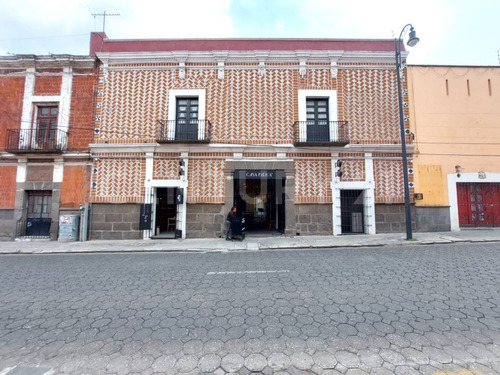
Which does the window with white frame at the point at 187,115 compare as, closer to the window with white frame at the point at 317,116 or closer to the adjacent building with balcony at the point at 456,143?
the window with white frame at the point at 317,116

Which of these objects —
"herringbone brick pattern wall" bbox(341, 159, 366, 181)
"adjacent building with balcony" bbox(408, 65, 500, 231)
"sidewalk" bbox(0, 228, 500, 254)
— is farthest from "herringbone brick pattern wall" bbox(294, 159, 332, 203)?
"adjacent building with balcony" bbox(408, 65, 500, 231)

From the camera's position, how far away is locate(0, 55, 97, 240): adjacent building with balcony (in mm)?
11578

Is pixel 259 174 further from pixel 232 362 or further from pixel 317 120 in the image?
pixel 232 362

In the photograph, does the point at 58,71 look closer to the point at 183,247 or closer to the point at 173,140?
the point at 173,140

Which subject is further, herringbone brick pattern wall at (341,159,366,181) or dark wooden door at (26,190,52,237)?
herringbone brick pattern wall at (341,159,366,181)

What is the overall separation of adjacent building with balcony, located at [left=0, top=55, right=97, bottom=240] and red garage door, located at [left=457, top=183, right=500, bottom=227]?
66.0 feet

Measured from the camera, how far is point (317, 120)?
1215 centimetres

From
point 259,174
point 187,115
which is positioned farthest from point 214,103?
point 259,174

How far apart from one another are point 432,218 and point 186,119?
1413 centimetres

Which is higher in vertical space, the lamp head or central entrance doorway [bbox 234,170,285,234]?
the lamp head

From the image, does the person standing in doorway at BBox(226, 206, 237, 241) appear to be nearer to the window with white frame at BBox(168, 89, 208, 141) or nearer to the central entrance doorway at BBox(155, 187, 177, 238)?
the central entrance doorway at BBox(155, 187, 177, 238)

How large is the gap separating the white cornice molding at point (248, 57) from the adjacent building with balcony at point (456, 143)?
105 inches

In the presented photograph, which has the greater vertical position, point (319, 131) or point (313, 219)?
point (319, 131)

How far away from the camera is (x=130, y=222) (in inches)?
451
